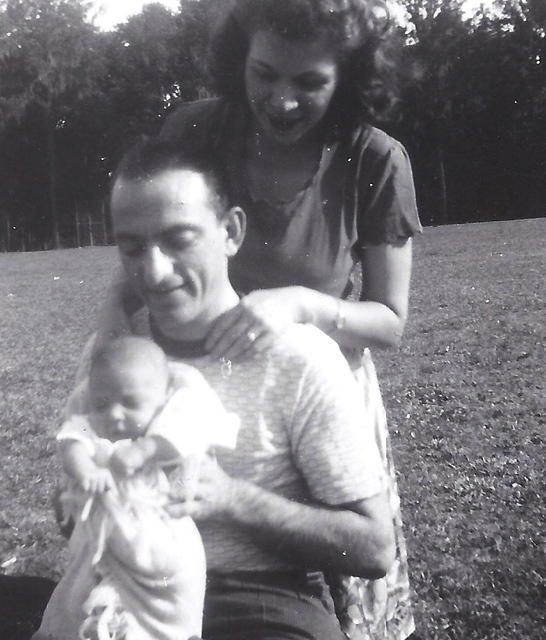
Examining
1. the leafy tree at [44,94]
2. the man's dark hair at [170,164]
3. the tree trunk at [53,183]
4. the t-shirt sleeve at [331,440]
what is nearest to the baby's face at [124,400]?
the t-shirt sleeve at [331,440]

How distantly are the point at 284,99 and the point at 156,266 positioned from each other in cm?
65

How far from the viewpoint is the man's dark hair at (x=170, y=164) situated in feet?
6.95

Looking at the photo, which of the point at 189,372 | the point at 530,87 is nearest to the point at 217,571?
the point at 189,372

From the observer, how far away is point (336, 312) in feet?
7.95

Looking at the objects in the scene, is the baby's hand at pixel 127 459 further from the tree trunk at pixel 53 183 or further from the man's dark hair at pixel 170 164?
the tree trunk at pixel 53 183

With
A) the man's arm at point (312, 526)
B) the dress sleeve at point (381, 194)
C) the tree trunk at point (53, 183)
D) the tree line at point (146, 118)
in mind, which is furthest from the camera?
the tree trunk at point (53, 183)

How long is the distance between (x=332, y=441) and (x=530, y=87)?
124 feet

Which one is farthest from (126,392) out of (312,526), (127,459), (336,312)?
(336,312)

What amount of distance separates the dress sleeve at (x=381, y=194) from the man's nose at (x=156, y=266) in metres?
0.78

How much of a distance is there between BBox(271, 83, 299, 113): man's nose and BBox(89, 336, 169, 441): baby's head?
83 cm

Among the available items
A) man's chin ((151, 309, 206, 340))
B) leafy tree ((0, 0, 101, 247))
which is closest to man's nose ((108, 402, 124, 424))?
man's chin ((151, 309, 206, 340))

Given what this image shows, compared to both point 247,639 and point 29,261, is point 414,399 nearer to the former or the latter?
point 247,639

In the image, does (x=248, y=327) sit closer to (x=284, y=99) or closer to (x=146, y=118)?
(x=284, y=99)

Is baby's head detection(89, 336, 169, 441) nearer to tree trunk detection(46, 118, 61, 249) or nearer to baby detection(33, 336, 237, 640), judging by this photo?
baby detection(33, 336, 237, 640)
